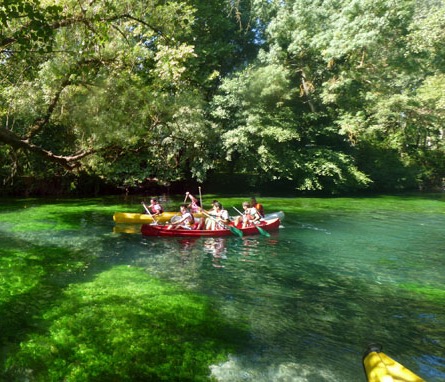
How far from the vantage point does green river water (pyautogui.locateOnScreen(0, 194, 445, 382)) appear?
16.2 feet

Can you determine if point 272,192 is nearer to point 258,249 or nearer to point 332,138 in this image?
point 332,138

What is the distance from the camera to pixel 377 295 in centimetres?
753

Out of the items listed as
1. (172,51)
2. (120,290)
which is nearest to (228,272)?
(120,290)

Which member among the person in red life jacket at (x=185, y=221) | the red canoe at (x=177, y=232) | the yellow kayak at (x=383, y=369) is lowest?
the yellow kayak at (x=383, y=369)

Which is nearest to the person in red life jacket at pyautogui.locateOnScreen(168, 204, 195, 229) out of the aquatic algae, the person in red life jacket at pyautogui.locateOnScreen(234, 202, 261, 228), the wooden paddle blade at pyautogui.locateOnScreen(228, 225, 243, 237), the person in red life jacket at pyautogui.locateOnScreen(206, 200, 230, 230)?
the person in red life jacket at pyautogui.locateOnScreen(206, 200, 230, 230)

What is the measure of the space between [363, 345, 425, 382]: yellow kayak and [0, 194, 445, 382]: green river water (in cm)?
64

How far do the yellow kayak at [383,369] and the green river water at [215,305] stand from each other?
64 cm

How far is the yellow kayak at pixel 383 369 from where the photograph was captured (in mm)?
3662

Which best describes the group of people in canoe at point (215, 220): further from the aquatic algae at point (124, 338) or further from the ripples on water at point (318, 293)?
the aquatic algae at point (124, 338)

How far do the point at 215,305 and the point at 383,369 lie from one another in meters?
3.52

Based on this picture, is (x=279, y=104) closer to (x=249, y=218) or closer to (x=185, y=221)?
(x=249, y=218)

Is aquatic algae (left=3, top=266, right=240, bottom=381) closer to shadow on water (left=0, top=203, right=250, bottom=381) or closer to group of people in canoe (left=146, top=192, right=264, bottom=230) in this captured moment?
shadow on water (left=0, top=203, right=250, bottom=381)

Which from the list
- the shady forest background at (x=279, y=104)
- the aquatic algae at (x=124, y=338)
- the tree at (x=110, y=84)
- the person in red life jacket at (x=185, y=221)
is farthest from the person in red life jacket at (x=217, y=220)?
the shady forest background at (x=279, y=104)

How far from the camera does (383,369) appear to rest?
3898 mm
